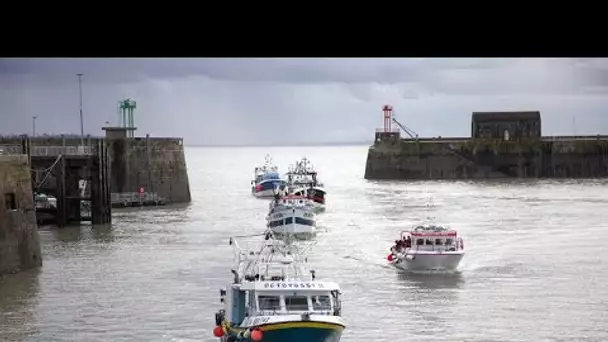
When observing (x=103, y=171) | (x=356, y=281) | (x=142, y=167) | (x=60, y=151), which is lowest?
(x=356, y=281)

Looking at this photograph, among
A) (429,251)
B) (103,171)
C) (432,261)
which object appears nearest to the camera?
(432,261)

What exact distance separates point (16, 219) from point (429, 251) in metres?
10.2

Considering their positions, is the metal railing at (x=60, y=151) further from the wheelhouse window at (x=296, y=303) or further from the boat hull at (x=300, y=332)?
the boat hull at (x=300, y=332)

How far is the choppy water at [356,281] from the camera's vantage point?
17609 mm

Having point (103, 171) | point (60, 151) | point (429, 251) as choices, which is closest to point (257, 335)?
point (429, 251)

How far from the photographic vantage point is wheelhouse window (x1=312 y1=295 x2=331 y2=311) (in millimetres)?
15525

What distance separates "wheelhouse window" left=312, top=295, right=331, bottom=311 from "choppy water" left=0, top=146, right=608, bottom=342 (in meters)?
1.23

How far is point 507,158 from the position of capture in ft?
239

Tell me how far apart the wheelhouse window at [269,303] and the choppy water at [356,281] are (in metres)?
1.41

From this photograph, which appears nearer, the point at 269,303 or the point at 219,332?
the point at 219,332

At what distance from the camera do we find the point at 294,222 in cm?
3512

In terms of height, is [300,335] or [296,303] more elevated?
[296,303]

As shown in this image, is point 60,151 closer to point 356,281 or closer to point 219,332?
point 356,281

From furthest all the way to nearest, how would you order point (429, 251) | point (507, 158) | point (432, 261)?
1. point (507, 158)
2. point (429, 251)
3. point (432, 261)
